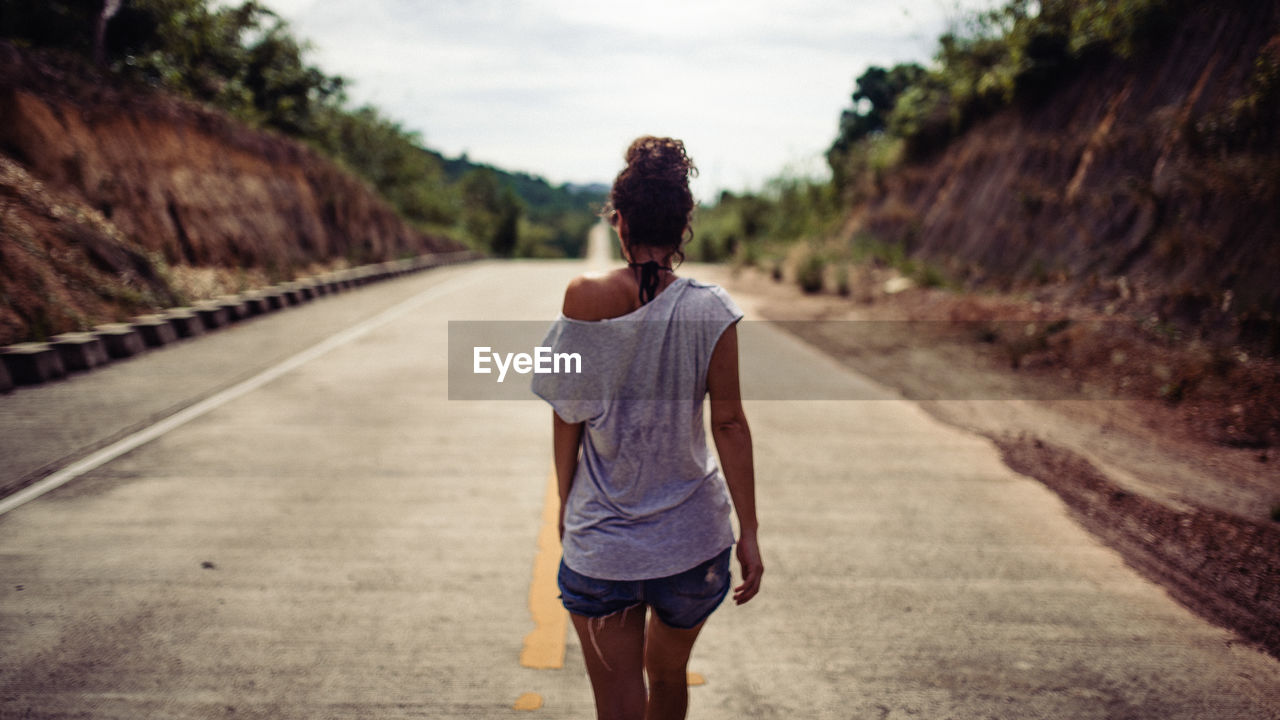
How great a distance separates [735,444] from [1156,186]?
10933mm

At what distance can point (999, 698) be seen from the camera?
3.02 m

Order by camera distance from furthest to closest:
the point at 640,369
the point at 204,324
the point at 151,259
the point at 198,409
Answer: the point at 151,259 → the point at 204,324 → the point at 198,409 → the point at 640,369

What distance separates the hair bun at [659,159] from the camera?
195cm

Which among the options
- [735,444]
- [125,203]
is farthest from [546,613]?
[125,203]

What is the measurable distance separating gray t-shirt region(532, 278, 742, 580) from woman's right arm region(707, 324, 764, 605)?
4cm

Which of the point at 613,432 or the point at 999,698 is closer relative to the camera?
the point at 613,432

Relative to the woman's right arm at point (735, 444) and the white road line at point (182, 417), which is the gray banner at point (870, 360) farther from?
the woman's right arm at point (735, 444)

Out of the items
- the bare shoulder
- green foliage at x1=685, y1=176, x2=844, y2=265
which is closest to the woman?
the bare shoulder

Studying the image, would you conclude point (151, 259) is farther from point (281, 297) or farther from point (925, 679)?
point (925, 679)

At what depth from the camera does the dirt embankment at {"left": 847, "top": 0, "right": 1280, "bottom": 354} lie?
28.1ft

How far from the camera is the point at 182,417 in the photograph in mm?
6855

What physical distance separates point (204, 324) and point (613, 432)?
11788 mm

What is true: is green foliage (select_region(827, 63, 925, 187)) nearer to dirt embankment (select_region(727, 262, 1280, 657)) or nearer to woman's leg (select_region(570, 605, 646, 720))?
dirt embankment (select_region(727, 262, 1280, 657))

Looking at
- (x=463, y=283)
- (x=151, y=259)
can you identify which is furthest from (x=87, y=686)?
(x=463, y=283)
